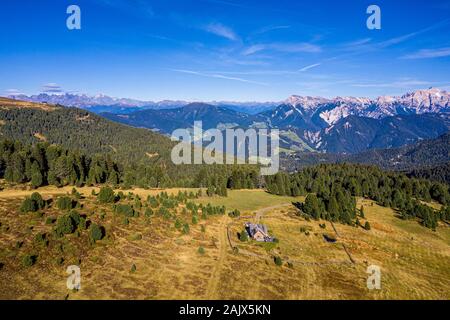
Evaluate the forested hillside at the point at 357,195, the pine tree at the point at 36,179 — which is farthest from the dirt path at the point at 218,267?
the pine tree at the point at 36,179

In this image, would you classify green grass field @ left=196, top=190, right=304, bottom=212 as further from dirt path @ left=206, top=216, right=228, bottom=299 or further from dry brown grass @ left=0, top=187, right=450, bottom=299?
dirt path @ left=206, top=216, right=228, bottom=299

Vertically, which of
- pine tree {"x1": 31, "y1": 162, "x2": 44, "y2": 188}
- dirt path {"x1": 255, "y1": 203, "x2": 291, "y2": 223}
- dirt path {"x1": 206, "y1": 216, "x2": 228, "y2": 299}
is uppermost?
pine tree {"x1": 31, "y1": 162, "x2": 44, "y2": 188}

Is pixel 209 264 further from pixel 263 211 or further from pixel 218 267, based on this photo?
pixel 263 211

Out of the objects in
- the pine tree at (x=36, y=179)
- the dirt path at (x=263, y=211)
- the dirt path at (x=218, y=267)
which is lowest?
the dirt path at (x=263, y=211)

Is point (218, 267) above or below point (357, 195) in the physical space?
above

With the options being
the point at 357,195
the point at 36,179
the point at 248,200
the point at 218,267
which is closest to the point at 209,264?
the point at 218,267

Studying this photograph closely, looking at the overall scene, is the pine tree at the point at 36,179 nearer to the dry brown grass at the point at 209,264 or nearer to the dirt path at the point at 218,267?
the dry brown grass at the point at 209,264

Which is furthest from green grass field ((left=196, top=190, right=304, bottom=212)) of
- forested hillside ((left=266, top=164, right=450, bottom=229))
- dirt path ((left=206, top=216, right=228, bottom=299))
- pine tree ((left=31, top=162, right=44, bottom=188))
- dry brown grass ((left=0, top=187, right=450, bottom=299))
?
pine tree ((left=31, top=162, right=44, bottom=188))
